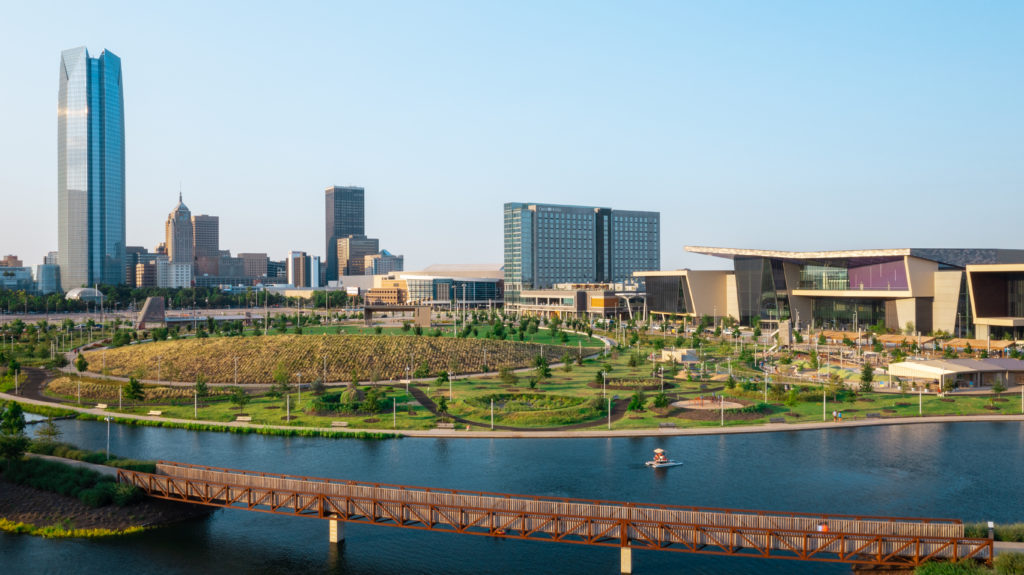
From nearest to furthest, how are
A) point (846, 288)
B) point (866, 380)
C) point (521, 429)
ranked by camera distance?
point (521, 429) < point (866, 380) < point (846, 288)

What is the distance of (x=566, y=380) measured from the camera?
85.3 metres

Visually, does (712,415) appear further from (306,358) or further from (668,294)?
(668,294)

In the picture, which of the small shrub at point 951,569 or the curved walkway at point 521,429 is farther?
the curved walkway at point 521,429

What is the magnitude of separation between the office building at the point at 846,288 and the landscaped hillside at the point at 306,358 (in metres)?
57.5

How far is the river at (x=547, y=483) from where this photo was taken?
34.8 meters

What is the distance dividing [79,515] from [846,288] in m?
120

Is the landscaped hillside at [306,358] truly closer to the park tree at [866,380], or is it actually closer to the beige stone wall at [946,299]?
the park tree at [866,380]

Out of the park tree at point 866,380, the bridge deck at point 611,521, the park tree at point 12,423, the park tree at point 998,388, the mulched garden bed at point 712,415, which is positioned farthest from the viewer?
the park tree at point 866,380

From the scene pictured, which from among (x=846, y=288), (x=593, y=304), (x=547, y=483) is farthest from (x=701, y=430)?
(x=593, y=304)

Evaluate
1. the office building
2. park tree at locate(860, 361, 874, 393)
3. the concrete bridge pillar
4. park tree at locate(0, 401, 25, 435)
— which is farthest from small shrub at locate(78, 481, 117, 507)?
the office building

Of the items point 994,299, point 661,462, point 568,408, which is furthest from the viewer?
point 994,299

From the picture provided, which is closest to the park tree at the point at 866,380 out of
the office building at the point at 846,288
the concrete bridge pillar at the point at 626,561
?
the office building at the point at 846,288

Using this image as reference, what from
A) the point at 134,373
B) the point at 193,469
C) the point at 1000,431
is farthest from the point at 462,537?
the point at 134,373

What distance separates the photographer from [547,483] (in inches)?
1766
